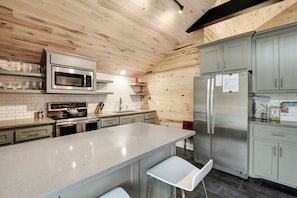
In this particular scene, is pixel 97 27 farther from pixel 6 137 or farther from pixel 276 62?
pixel 276 62

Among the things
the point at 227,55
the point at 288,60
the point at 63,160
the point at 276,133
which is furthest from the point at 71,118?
the point at 288,60

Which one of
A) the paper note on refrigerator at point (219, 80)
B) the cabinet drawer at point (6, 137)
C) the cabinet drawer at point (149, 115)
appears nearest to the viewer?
the cabinet drawer at point (6, 137)

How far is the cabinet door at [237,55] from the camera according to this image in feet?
8.62

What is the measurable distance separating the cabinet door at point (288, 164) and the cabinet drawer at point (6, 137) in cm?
387

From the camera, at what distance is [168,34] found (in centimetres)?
351

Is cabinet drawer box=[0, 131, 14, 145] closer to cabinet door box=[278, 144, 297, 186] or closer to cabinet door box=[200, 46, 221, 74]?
cabinet door box=[200, 46, 221, 74]

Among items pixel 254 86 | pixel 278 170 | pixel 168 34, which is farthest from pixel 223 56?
pixel 278 170

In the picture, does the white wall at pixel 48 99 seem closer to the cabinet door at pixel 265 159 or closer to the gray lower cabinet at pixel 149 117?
the gray lower cabinet at pixel 149 117

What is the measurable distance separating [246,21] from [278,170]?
9.41 ft

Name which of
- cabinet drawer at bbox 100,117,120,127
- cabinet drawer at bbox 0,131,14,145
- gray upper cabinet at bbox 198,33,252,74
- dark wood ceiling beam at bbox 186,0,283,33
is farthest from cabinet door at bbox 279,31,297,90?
cabinet drawer at bbox 0,131,14,145

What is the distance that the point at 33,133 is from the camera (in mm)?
2279

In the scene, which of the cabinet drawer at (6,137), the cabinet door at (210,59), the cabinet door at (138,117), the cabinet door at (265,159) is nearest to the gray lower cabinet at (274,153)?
the cabinet door at (265,159)

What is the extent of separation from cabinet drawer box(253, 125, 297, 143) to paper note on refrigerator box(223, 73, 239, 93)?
2.28ft

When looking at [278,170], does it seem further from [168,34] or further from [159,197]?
[168,34]
